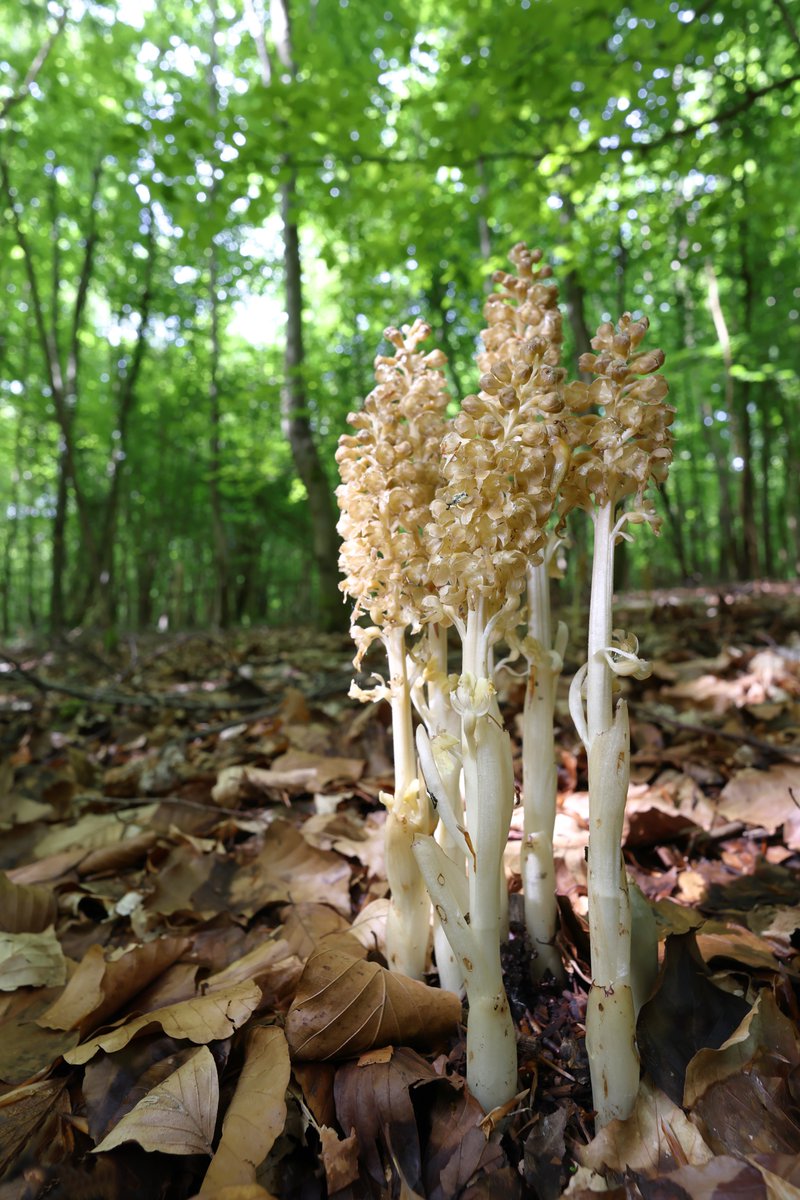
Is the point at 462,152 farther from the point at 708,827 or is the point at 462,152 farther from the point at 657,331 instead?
the point at 657,331

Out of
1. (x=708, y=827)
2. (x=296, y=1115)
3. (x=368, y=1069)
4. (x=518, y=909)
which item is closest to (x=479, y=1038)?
(x=368, y=1069)

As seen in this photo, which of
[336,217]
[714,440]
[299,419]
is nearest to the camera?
[336,217]

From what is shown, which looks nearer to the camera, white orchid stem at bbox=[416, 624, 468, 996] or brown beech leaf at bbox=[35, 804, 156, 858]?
white orchid stem at bbox=[416, 624, 468, 996]

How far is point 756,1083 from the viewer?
102cm

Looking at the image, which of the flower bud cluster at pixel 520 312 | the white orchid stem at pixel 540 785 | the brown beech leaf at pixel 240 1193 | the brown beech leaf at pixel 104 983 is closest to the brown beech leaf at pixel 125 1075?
the brown beech leaf at pixel 104 983

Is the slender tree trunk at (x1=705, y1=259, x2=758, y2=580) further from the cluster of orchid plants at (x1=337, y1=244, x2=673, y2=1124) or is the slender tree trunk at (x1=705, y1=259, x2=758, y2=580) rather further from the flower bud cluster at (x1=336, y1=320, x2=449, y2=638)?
the cluster of orchid plants at (x1=337, y1=244, x2=673, y2=1124)

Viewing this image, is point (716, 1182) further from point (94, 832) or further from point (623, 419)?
point (94, 832)

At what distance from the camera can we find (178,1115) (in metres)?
1.07

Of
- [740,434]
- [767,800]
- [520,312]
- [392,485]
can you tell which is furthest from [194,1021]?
[740,434]

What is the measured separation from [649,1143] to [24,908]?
1.61 meters

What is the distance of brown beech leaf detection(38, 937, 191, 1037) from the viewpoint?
1331 mm

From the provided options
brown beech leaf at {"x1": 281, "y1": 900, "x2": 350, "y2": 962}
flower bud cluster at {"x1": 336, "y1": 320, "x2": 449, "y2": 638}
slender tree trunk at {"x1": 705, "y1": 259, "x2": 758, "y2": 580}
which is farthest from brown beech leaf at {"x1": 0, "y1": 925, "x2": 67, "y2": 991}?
slender tree trunk at {"x1": 705, "y1": 259, "x2": 758, "y2": 580}

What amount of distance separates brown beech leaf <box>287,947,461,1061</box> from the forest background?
5.53 feet

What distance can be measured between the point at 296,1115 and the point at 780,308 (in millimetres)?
12863
